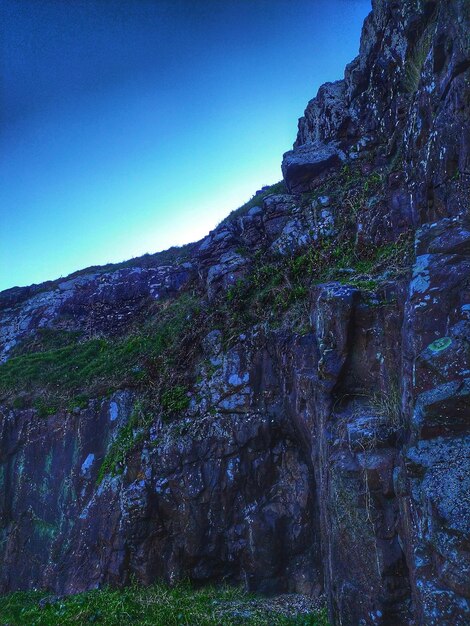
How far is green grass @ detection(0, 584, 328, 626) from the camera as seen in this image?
748cm

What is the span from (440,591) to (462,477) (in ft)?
3.95

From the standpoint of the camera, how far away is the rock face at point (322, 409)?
5.61 meters

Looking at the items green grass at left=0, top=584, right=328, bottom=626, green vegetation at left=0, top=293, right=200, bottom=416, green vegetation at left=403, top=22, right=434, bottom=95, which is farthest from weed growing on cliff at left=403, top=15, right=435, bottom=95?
green grass at left=0, top=584, right=328, bottom=626

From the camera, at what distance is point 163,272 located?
817 inches

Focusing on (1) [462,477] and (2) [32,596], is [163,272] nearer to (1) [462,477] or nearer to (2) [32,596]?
(2) [32,596]

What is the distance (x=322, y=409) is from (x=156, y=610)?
4.74 m

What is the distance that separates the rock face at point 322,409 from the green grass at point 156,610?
42 cm

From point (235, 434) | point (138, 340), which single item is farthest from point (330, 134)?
point (235, 434)

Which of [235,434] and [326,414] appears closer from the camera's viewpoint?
[326,414]

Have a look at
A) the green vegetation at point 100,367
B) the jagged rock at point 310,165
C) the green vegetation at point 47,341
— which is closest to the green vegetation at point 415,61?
the jagged rock at point 310,165

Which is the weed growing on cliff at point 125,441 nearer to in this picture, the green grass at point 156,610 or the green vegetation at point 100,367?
the green vegetation at point 100,367

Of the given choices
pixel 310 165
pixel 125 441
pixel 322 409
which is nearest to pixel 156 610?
pixel 125 441

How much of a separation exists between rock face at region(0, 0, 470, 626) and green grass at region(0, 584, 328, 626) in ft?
1.36

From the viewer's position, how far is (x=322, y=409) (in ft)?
25.4
